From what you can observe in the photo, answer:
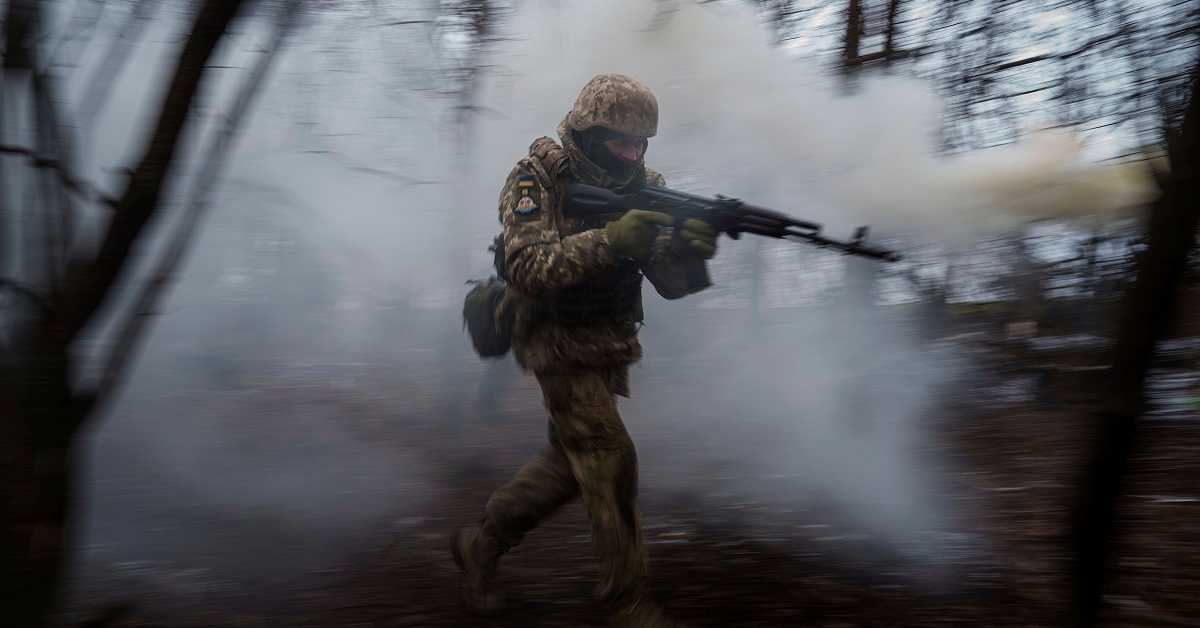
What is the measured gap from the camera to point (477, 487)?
15.5 feet

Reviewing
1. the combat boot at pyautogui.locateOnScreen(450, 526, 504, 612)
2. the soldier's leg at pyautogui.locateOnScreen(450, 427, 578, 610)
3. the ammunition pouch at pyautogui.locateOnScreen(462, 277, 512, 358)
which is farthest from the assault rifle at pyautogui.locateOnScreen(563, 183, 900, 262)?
the combat boot at pyautogui.locateOnScreen(450, 526, 504, 612)

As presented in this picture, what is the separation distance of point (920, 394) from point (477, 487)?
10.9ft

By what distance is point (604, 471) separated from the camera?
8.90 feet

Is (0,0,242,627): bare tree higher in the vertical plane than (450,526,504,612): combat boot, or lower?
higher

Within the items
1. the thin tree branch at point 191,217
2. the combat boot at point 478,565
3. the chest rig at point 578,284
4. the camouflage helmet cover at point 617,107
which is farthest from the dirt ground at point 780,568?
the camouflage helmet cover at point 617,107

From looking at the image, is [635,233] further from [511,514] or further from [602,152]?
Answer: [511,514]

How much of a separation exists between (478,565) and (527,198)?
1177 mm

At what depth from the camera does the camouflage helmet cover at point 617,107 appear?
9.16 feet

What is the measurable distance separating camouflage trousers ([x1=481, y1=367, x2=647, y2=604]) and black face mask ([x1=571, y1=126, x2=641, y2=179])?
2.01 feet

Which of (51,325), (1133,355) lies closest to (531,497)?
(51,325)

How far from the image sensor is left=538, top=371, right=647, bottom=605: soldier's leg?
2.66 meters

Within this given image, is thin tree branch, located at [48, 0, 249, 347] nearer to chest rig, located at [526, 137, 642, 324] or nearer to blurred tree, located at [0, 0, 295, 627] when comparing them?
blurred tree, located at [0, 0, 295, 627]

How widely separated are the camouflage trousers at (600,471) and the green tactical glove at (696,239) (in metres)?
0.49

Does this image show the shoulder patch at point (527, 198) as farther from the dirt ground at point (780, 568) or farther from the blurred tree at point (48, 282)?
the dirt ground at point (780, 568)
